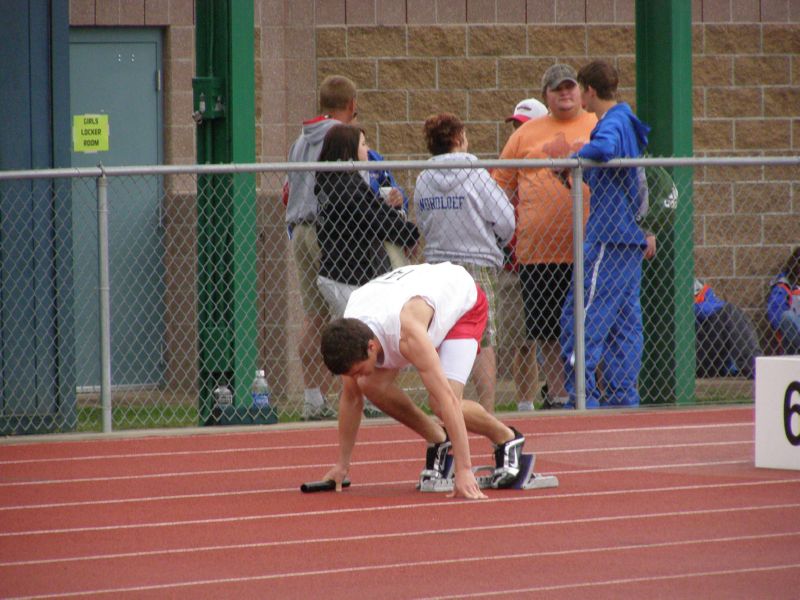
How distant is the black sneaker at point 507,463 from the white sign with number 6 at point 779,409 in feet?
4.45

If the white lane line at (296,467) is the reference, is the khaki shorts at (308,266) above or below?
above

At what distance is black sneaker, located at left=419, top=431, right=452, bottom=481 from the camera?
7887mm

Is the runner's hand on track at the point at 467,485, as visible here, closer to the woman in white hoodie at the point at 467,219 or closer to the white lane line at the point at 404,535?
the white lane line at the point at 404,535

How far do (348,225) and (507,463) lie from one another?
288 centimetres

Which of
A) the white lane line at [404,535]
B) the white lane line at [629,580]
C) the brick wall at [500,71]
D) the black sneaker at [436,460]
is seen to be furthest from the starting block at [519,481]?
the brick wall at [500,71]

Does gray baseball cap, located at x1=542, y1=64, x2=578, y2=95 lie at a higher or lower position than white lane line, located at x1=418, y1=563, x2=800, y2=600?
higher

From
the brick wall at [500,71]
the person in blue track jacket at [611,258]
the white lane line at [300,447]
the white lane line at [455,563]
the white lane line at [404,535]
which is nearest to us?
the white lane line at [455,563]

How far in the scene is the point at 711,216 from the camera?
14125 mm

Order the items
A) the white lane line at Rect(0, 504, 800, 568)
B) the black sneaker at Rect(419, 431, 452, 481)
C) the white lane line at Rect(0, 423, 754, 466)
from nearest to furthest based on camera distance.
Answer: the white lane line at Rect(0, 504, 800, 568)
the black sneaker at Rect(419, 431, 452, 481)
the white lane line at Rect(0, 423, 754, 466)

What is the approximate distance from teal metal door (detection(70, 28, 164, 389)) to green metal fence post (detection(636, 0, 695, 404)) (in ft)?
13.0

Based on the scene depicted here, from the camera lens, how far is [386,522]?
7082 millimetres

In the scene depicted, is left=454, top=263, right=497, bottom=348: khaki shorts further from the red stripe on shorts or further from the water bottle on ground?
the red stripe on shorts

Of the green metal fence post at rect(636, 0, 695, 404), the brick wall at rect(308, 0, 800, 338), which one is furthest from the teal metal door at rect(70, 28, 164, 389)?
the green metal fence post at rect(636, 0, 695, 404)

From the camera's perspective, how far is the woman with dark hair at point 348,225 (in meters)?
10.3
